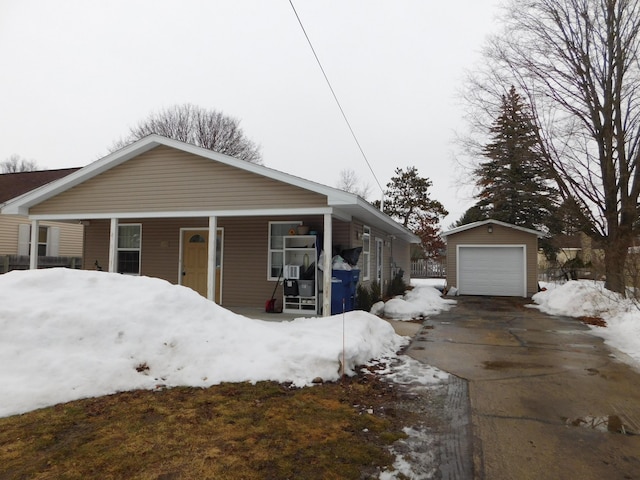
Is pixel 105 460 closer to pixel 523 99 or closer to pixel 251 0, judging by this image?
pixel 251 0

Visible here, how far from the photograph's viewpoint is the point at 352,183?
41.1 metres

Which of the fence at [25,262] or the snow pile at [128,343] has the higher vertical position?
the fence at [25,262]

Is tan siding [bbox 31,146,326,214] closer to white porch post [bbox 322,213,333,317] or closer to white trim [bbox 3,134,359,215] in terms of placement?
white trim [bbox 3,134,359,215]

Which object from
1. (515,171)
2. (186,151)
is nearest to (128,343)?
(186,151)

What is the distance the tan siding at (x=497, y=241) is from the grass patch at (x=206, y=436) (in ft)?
47.0

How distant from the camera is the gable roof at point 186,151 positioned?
8141 millimetres

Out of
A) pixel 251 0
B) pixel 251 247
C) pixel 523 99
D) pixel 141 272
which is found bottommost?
pixel 141 272

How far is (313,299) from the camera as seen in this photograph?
9594 mm

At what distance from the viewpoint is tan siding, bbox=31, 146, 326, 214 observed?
874 centimetres

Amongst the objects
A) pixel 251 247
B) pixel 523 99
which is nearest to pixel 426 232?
pixel 523 99

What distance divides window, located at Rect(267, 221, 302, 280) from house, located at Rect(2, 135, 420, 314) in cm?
3

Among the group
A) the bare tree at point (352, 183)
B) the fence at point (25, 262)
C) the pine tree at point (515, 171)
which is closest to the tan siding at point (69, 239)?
the fence at point (25, 262)

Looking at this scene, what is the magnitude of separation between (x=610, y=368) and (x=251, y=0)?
832 centimetres

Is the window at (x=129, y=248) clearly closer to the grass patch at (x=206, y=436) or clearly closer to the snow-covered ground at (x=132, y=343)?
the snow-covered ground at (x=132, y=343)
